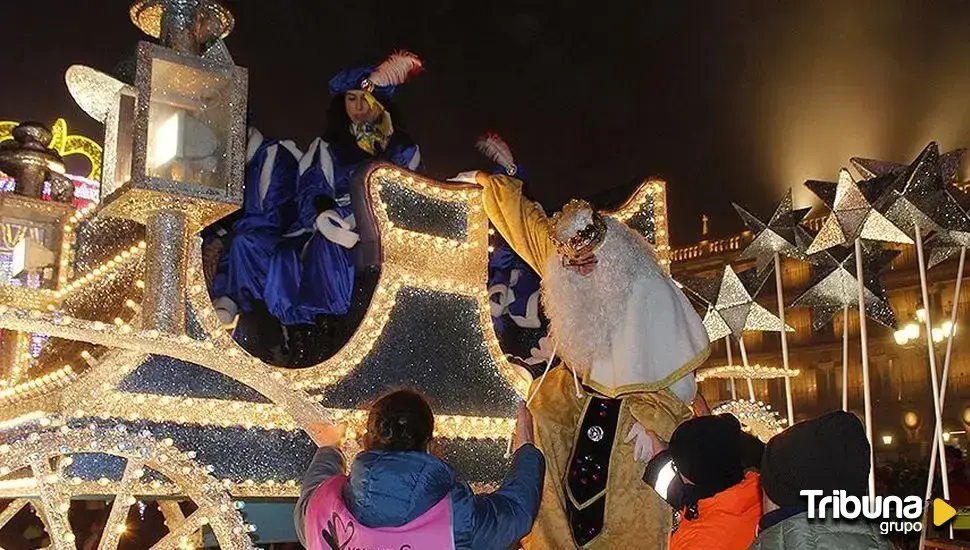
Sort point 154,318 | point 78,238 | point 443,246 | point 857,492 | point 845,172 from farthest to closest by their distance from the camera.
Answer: point 845,172 < point 78,238 < point 443,246 < point 154,318 < point 857,492

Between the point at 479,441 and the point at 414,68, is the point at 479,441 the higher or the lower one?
the lower one

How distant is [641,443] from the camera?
3.75 m

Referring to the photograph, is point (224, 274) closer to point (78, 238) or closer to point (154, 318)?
point (78, 238)

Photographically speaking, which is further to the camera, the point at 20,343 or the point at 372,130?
the point at 372,130

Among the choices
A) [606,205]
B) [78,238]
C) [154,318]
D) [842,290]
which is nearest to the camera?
[154,318]

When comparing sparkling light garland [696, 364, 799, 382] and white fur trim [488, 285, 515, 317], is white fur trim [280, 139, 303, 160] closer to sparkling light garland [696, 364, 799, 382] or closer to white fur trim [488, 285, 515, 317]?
white fur trim [488, 285, 515, 317]

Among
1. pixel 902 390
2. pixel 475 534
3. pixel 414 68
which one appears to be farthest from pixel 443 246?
pixel 902 390

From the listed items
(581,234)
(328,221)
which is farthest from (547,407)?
(328,221)

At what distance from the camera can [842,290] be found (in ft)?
22.1

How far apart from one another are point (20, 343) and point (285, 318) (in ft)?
3.87

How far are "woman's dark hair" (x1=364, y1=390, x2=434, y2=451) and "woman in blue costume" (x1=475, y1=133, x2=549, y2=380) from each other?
2.88 meters

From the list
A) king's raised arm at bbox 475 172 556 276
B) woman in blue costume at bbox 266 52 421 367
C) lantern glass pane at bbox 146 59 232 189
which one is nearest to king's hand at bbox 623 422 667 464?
king's raised arm at bbox 475 172 556 276

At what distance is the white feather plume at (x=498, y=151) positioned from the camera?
461 cm

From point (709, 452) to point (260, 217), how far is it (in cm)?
276
